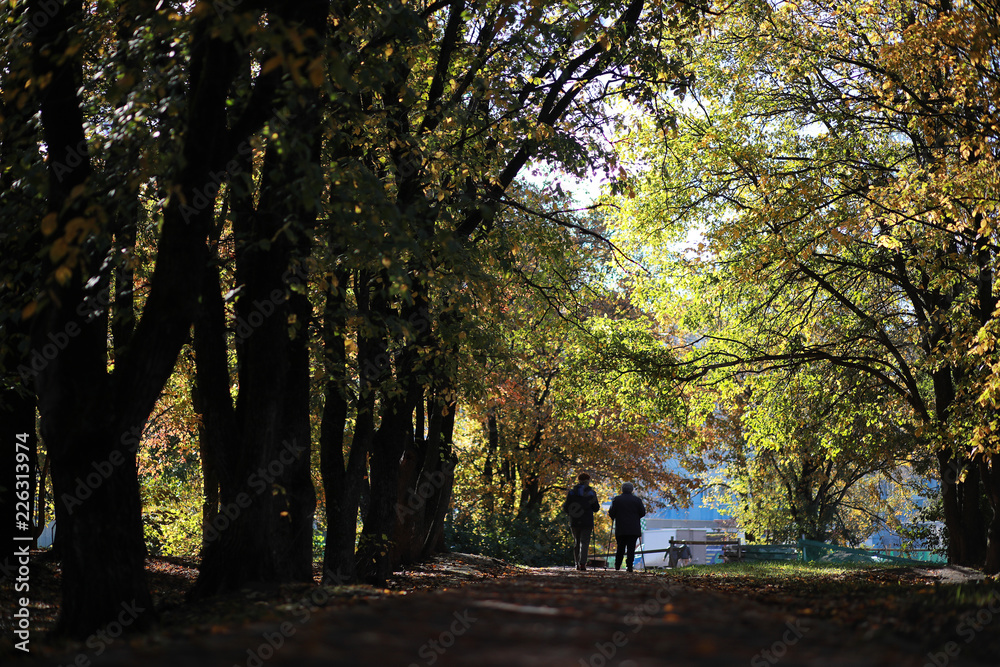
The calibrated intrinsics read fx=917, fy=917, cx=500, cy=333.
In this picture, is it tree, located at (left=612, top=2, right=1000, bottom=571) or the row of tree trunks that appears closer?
the row of tree trunks

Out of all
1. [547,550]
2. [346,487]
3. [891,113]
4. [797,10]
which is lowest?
[547,550]

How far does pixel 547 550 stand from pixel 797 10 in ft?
53.6

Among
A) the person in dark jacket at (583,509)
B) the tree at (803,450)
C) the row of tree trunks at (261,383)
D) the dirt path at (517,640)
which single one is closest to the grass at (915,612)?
the dirt path at (517,640)

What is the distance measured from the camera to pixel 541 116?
13.4 meters

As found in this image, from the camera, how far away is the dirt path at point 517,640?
4652 mm

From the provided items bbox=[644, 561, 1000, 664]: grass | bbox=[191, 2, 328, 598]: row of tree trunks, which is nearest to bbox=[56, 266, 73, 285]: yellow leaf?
bbox=[191, 2, 328, 598]: row of tree trunks

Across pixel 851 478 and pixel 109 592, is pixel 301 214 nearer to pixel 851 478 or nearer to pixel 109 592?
pixel 109 592

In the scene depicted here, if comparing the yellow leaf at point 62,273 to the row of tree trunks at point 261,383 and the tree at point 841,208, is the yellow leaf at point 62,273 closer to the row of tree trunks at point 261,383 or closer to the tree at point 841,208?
the row of tree trunks at point 261,383

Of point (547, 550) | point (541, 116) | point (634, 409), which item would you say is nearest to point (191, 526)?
point (547, 550)

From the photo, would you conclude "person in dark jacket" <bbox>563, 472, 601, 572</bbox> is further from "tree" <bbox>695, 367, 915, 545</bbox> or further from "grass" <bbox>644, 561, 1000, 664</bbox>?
"grass" <bbox>644, 561, 1000, 664</bbox>

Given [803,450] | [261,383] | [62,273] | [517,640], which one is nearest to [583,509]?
[261,383]

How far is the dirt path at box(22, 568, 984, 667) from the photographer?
183 inches

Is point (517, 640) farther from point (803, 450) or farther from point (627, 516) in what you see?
point (803, 450)

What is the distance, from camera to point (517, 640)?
5.11m
